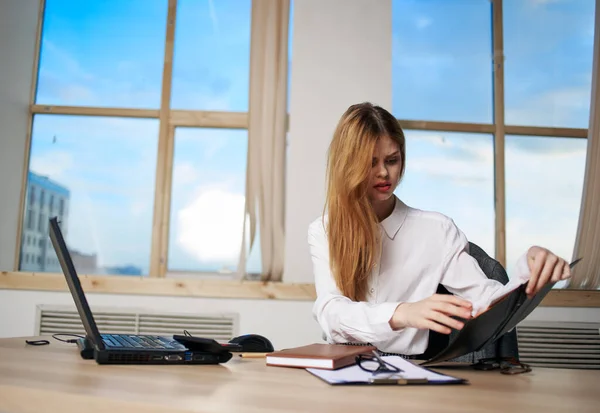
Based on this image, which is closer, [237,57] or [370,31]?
[370,31]

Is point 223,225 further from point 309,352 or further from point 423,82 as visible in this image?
point 309,352

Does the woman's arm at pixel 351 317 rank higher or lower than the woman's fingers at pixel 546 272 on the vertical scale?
lower

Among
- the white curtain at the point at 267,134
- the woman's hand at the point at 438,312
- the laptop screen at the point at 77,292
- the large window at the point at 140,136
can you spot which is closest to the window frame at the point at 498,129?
the white curtain at the point at 267,134

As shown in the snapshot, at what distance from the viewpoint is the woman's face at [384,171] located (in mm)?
1569

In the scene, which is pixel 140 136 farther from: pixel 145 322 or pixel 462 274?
pixel 462 274

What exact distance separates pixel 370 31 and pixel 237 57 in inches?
33.9

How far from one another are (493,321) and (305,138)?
2.16 m

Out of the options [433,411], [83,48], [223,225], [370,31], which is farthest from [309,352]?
[83,48]

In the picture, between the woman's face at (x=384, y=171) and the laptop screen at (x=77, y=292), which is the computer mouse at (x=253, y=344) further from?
the woman's face at (x=384, y=171)

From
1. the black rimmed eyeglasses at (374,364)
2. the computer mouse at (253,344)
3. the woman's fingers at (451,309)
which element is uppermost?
the woman's fingers at (451,309)

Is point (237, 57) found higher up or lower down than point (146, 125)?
Result: higher up

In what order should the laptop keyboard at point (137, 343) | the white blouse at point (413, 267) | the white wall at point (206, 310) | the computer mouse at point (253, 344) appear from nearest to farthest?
the laptop keyboard at point (137, 343) < the computer mouse at point (253, 344) < the white blouse at point (413, 267) < the white wall at point (206, 310)

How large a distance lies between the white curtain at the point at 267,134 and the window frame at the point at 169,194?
18 centimetres

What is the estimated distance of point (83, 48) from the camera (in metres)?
3.42
